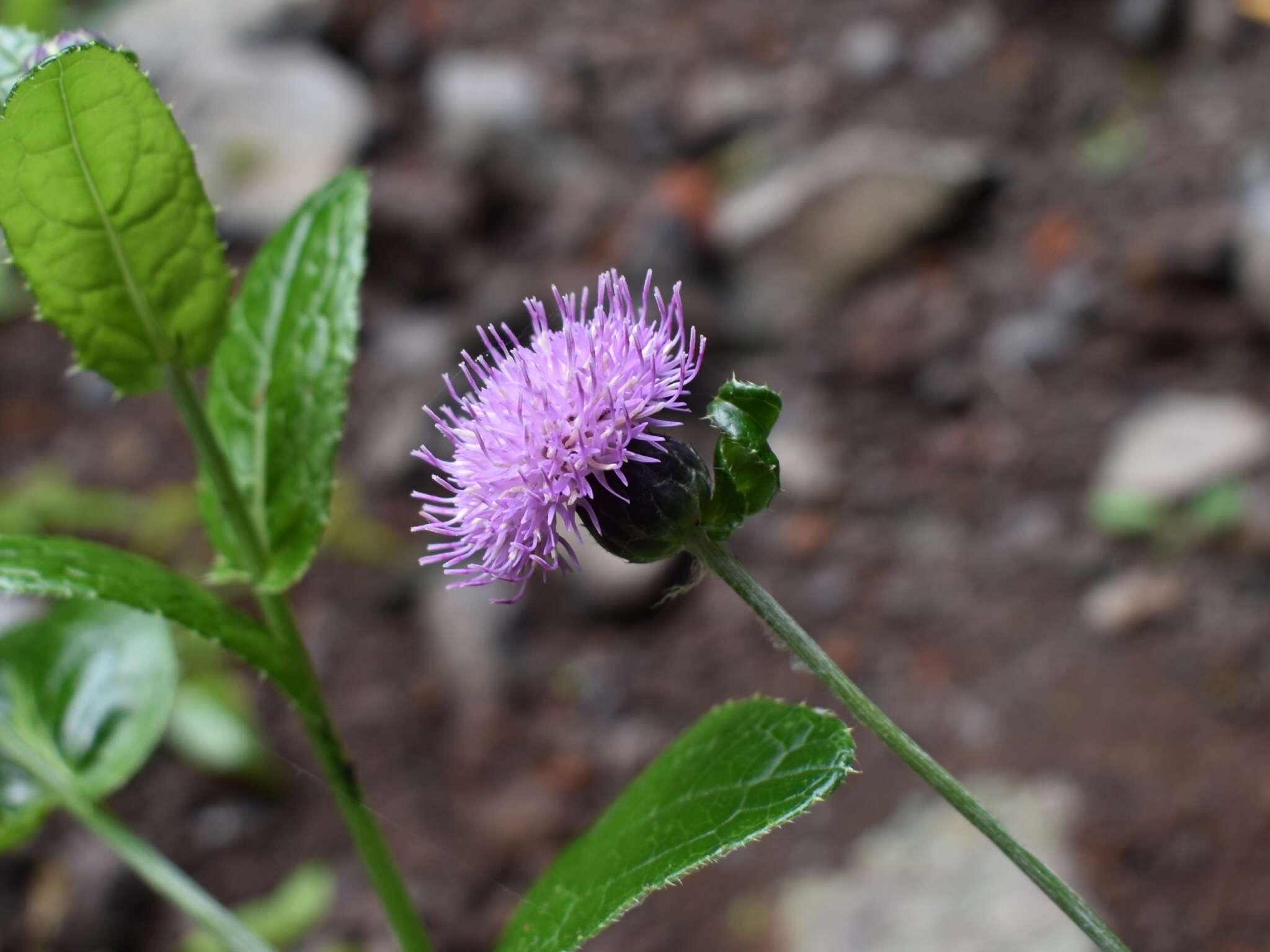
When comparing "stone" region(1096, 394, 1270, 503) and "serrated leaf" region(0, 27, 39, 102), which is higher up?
"serrated leaf" region(0, 27, 39, 102)

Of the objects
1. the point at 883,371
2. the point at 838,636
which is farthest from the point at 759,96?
the point at 838,636

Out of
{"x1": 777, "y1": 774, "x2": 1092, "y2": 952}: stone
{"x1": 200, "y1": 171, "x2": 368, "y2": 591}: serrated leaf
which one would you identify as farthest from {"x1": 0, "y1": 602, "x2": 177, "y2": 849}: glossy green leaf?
{"x1": 777, "y1": 774, "x2": 1092, "y2": 952}: stone

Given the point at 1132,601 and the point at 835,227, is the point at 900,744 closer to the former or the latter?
the point at 1132,601

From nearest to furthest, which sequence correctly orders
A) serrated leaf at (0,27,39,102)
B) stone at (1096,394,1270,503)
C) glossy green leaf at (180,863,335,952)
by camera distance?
serrated leaf at (0,27,39,102) → glossy green leaf at (180,863,335,952) → stone at (1096,394,1270,503)

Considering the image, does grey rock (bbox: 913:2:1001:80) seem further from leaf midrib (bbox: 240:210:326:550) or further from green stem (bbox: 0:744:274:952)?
green stem (bbox: 0:744:274:952)

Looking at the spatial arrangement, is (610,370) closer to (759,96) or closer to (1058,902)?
(1058,902)

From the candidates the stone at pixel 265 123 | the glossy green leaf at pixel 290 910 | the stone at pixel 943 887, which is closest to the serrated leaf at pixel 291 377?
the glossy green leaf at pixel 290 910
